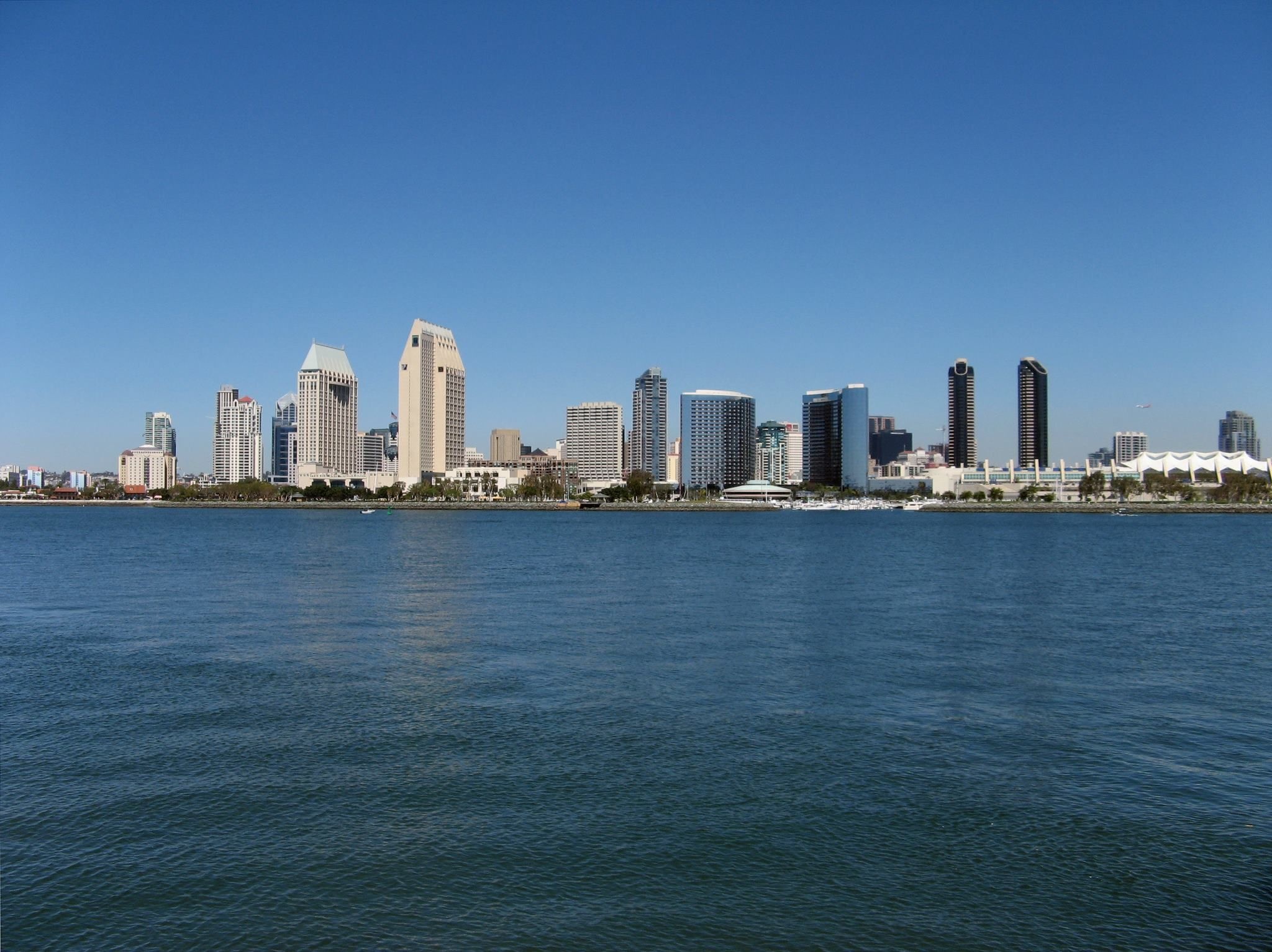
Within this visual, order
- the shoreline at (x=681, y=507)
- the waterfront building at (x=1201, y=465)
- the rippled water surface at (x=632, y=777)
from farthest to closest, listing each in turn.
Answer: the waterfront building at (x=1201, y=465)
the shoreline at (x=681, y=507)
the rippled water surface at (x=632, y=777)

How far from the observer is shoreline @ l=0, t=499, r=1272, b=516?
140500 mm

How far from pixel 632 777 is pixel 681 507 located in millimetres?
149888

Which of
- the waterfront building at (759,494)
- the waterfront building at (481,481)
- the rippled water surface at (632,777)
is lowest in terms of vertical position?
the rippled water surface at (632,777)

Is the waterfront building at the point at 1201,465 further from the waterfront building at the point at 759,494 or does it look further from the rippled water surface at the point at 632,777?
the rippled water surface at the point at 632,777

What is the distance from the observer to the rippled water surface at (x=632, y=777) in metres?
9.09

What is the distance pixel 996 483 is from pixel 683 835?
7846 inches

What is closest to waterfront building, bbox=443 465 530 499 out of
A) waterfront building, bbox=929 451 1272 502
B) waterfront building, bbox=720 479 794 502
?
waterfront building, bbox=720 479 794 502

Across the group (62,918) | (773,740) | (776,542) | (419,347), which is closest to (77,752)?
(62,918)

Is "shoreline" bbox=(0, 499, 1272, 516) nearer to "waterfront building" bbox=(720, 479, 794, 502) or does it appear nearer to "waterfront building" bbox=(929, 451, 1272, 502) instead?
"waterfront building" bbox=(720, 479, 794, 502)

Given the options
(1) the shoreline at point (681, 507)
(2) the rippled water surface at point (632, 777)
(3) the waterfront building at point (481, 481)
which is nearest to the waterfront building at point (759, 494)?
(1) the shoreline at point (681, 507)

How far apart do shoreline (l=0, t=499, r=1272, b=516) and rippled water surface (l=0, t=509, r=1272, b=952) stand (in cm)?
12585

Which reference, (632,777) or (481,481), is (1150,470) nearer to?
(481,481)

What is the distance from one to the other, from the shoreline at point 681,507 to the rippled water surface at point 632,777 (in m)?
126

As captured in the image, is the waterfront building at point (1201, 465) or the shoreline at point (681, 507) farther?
the waterfront building at point (1201, 465)
